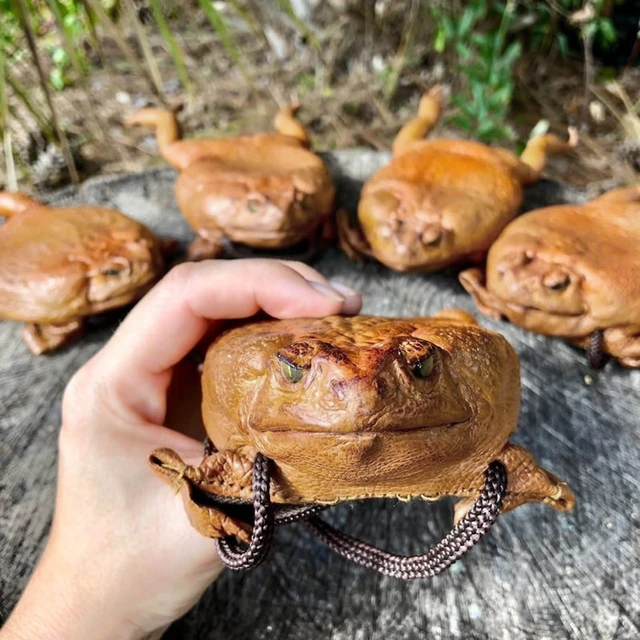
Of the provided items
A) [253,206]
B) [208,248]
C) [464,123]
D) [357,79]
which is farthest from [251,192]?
[357,79]

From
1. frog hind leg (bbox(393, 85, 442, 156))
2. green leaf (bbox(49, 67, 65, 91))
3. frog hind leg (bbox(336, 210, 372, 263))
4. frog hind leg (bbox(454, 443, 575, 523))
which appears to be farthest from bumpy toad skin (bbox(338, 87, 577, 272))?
green leaf (bbox(49, 67, 65, 91))

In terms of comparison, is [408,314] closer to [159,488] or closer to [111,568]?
[159,488]

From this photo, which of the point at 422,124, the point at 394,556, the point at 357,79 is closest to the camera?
the point at 394,556

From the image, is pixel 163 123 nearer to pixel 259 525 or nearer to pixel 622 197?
pixel 622 197

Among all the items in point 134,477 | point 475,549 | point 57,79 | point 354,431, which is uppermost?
point 354,431

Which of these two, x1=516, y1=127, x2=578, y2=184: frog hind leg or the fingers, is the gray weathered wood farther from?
x1=516, y1=127, x2=578, y2=184: frog hind leg
